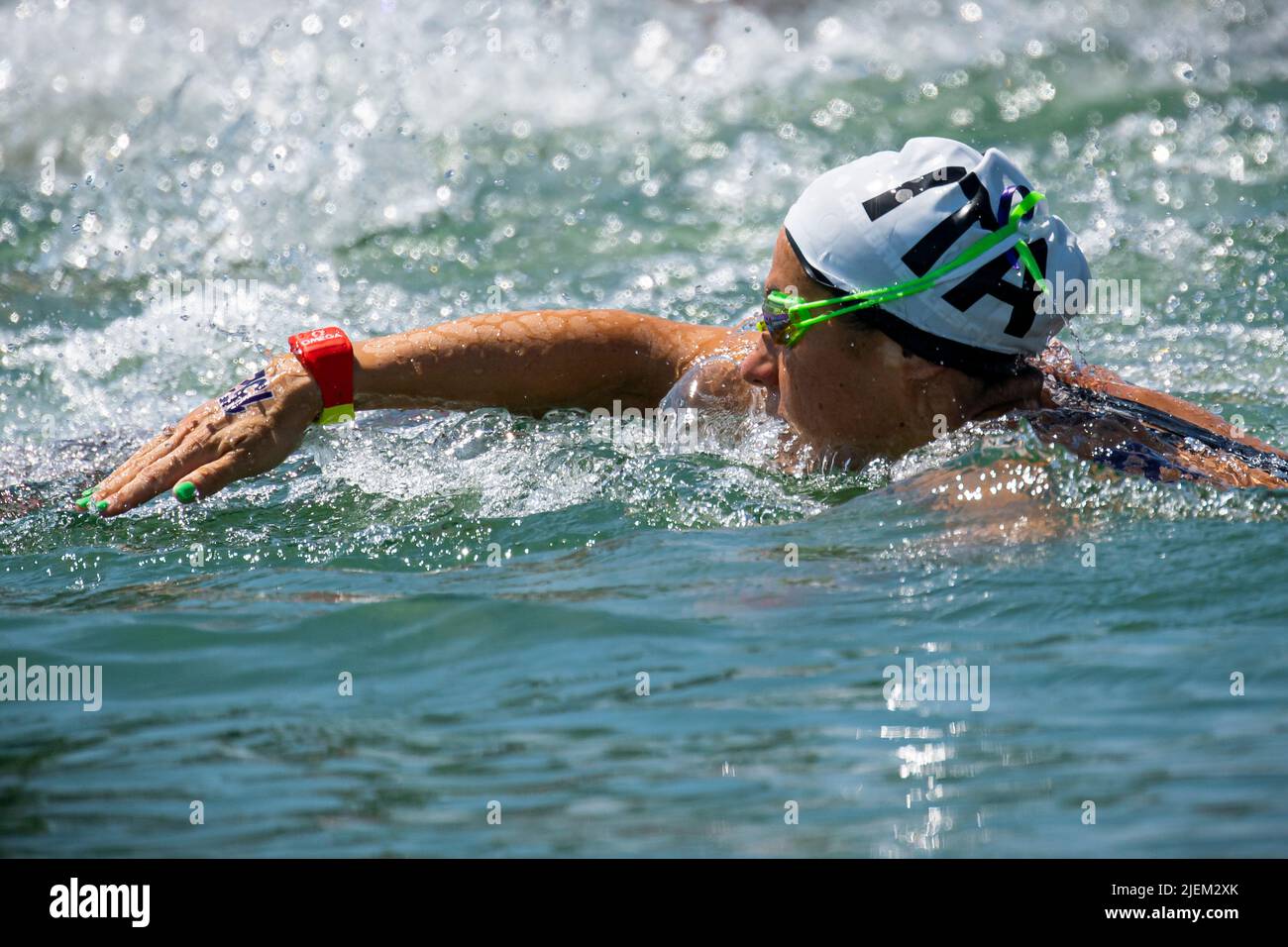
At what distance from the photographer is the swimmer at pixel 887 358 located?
4.17 metres

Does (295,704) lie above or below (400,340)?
below

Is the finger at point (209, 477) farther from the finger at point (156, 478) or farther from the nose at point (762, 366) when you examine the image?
the nose at point (762, 366)

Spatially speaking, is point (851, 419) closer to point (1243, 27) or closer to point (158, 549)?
point (158, 549)

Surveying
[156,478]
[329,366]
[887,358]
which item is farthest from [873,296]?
[156,478]

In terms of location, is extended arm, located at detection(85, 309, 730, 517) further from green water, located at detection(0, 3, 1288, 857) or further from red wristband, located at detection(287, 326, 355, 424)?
green water, located at detection(0, 3, 1288, 857)

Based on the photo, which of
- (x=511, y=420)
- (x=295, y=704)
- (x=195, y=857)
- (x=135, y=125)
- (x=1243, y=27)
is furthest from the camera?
(x=1243, y=27)

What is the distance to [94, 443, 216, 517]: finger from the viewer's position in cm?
408

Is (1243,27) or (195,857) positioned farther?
(1243,27)

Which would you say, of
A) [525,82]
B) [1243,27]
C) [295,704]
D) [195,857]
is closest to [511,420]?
[295,704]

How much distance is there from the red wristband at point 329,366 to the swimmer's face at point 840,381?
1196 mm

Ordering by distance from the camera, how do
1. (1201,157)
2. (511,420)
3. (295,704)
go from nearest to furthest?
(295,704) → (511,420) → (1201,157)

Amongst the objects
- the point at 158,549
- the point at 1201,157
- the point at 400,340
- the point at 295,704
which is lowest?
the point at 295,704

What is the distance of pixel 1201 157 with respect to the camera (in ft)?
31.3
